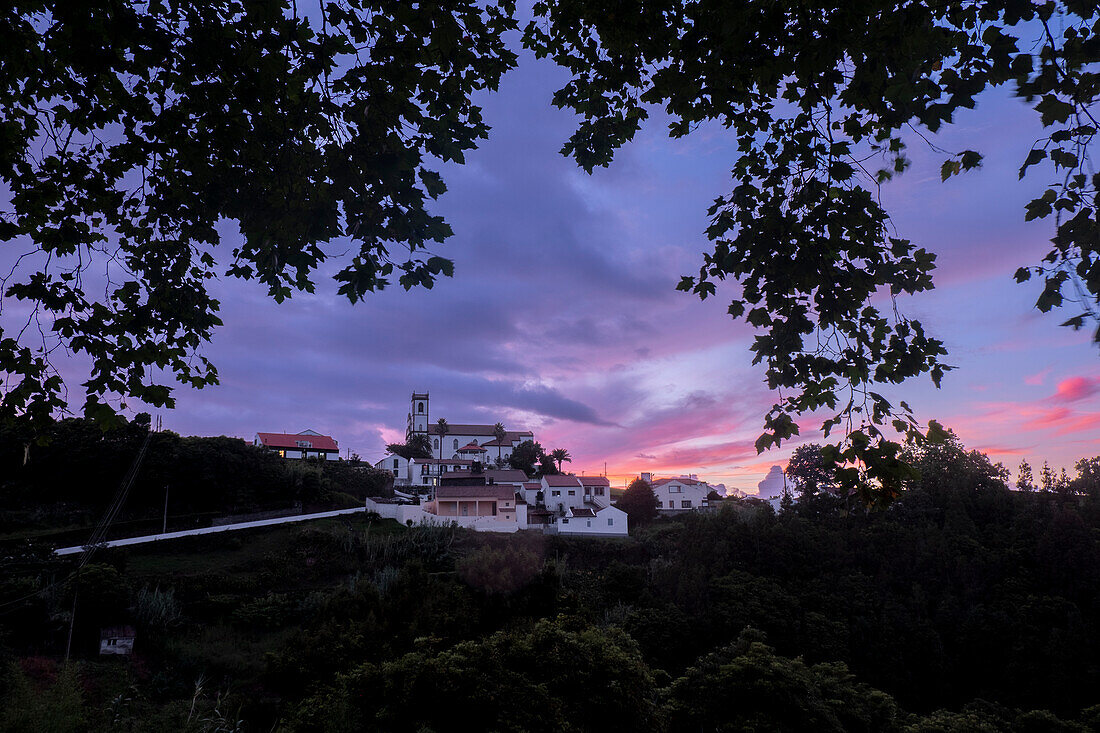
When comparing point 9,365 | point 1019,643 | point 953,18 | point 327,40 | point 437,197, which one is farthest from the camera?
point 1019,643

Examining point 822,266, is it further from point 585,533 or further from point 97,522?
point 585,533

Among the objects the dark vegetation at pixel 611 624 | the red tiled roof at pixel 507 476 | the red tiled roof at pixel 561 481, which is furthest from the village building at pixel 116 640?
the red tiled roof at pixel 561 481

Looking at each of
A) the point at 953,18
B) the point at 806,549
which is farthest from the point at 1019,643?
the point at 953,18

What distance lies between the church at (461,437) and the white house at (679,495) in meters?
22.7

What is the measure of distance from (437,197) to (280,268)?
138 cm

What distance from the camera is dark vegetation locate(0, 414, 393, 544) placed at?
29.9 m

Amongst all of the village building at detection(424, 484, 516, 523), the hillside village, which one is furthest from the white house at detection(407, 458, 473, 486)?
the village building at detection(424, 484, 516, 523)

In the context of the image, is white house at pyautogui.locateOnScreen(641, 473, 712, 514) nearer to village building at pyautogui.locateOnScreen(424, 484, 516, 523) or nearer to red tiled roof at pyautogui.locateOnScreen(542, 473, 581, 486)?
red tiled roof at pyautogui.locateOnScreen(542, 473, 581, 486)

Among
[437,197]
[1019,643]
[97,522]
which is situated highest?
[437,197]

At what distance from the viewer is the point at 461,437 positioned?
79375mm

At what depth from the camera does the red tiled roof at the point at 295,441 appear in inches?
2351

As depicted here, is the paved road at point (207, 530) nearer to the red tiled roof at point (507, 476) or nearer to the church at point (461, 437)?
the red tiled roof at point (507, 476)

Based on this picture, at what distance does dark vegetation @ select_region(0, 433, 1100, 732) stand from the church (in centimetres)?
3564

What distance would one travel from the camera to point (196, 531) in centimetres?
2994
